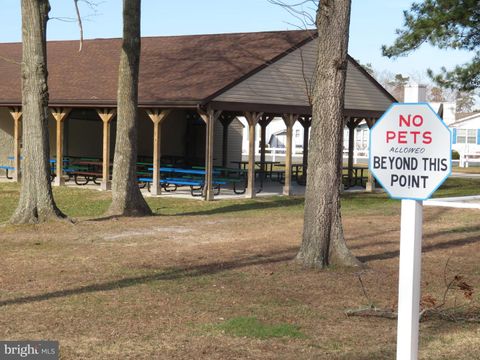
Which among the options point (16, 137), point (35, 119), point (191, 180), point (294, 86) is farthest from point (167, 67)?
point (35, 119)

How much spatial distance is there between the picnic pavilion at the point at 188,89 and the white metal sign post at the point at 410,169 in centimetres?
1583

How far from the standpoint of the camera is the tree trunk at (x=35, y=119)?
46.8 feet

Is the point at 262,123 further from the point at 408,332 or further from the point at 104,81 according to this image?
the point at 408,332

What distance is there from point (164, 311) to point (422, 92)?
4.04m

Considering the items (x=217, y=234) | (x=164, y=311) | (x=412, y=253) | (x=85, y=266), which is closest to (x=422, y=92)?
(x=412, y=253)

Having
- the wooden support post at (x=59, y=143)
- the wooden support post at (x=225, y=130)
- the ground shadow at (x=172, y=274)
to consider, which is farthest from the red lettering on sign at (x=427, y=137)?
the wooden support post at (x=225, y=130)

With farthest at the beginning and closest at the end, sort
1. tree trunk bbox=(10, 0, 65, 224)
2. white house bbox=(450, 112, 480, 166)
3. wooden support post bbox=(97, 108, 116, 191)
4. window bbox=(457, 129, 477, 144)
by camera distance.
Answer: window bbox=(457, 129, 477, 144)
white house bbox=(450, 112, 480, 166)
wooden support post bbox=(97, 108, 116, 191)
tree trunk bbox=(10, 0, 65, 224)

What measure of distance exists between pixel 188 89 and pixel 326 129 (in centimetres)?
1196

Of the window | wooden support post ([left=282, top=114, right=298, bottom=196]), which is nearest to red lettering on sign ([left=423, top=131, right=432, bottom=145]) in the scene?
wooden support post ([left=282, top=114, right=298, bottom=196])

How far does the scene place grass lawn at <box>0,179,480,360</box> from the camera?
22.4 ft

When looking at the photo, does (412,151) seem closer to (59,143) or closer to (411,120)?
(411,120)

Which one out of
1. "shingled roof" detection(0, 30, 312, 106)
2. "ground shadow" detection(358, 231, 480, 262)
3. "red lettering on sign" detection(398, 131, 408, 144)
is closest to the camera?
"red lettering on sign" detection(398, 131, 408, 144)

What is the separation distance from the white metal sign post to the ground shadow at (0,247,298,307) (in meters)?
4.83

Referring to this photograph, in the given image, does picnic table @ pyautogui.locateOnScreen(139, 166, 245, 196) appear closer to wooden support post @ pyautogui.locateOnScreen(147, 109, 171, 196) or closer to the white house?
wooden support post @ pyautogui.locateOnScreen(147, 109, 171, 196)
